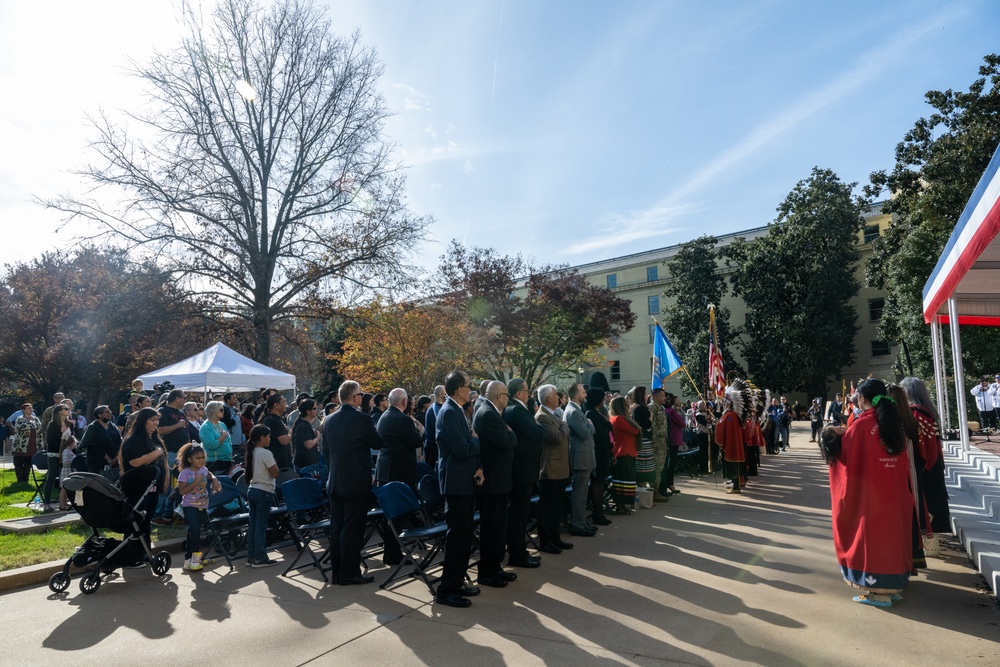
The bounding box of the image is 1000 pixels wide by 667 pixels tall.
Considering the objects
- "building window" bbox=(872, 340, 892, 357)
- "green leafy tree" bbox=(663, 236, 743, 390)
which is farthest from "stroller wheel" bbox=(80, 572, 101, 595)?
"building window" bbox=(872, 340, 892, 357)

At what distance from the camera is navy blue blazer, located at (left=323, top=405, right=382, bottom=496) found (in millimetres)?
6297

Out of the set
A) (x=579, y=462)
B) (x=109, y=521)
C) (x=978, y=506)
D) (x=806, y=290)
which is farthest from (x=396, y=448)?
(x=806, y=290)

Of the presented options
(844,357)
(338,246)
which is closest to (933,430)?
(338,246)

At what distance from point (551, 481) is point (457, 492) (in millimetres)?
2119

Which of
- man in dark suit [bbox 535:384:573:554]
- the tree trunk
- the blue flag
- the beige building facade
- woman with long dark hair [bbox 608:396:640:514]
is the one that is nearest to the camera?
man in dark suit [bbox 535:384:573:554]

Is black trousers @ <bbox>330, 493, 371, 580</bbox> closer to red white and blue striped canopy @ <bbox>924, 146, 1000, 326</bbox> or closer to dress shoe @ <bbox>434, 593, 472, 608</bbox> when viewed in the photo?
dress shoe @ <bbox>434, 593, 472, 608</bbox>

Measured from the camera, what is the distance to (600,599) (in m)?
5.66

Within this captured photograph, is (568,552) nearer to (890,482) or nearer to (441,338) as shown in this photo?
(890,482)

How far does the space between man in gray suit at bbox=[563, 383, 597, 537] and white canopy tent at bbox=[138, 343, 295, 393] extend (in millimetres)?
7768

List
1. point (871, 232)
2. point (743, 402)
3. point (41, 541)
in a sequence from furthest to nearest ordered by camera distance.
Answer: point (871, 232) → point (743, 402) → point (41, 541)

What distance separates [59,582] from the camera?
6.27 metres

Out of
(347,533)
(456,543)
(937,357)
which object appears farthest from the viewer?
(937,357)

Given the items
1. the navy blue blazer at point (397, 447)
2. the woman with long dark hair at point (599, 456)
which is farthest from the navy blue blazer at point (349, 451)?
the woman with long dark hair at point (599, 456)

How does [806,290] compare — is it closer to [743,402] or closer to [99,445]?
[743,402]
